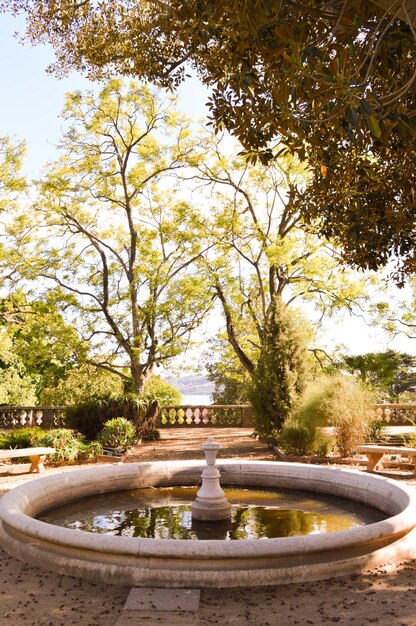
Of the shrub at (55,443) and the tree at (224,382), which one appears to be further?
the tree at (224,382)

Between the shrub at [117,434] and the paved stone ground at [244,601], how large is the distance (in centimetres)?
990

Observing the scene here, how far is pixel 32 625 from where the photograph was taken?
4734mm

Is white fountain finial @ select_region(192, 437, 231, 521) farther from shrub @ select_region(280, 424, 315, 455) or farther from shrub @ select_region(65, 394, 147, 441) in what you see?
shrub @ select_region(65, 394, 147, 441)

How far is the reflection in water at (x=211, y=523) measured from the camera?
7539 mm

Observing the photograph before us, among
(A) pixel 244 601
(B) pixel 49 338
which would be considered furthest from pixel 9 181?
(A) pixel 244 601

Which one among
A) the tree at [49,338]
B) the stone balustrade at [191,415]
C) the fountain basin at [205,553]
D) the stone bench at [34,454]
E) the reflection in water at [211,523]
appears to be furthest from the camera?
the stone balustrade at [191,415]

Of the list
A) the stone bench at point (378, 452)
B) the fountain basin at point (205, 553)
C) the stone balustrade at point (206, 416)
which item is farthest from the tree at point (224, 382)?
the fountain basin at point (205, 553)

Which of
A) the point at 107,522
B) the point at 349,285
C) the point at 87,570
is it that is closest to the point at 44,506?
the point at 107,522

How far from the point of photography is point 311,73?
189 inches

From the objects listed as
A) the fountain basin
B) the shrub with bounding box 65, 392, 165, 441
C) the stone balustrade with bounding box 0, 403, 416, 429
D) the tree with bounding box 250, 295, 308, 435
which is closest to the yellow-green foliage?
the tree with bounding box 250, 295, 308, 435

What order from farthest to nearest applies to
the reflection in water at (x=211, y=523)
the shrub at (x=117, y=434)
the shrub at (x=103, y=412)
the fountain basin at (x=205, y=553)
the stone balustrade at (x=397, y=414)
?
the stone balustrade at (x=397, y=414) < the shrub at (x=103, y=412) < the shrub at (x=117, y=434) < the reflection in water at (x=211, y=523) < the fountain basin at (x=205, y=553)

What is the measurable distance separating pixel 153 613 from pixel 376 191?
6.50 meters

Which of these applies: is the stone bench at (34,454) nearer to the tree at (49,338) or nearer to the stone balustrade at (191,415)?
the tree at (49,338)

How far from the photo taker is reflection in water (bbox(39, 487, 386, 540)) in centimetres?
A: 754
